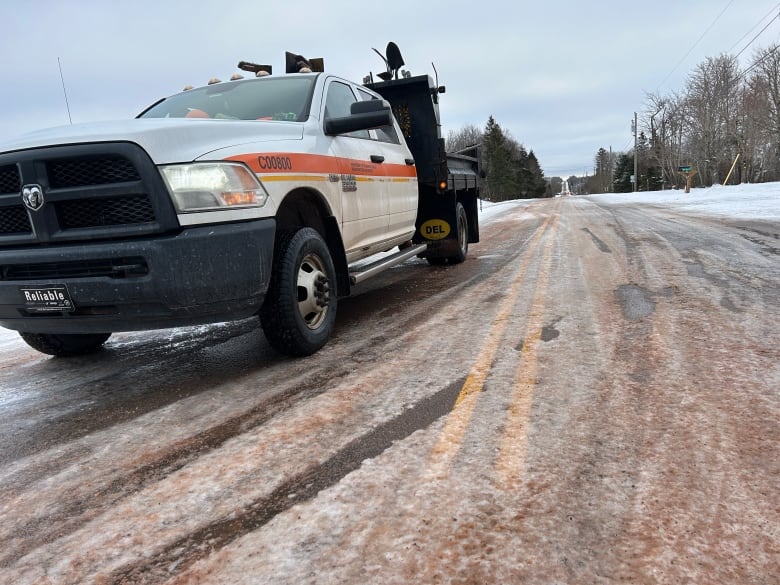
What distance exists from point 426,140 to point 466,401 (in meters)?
5.04

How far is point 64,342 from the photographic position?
13.4 feet

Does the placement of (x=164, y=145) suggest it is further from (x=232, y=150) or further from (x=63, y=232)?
(x=63, y=232)

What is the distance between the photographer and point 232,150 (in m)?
3.05

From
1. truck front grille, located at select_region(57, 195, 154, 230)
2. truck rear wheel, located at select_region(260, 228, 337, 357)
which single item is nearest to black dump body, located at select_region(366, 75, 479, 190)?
truck rear wheel, located at select_region(260, 228, 337, 357)

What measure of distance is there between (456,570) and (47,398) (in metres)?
2.92

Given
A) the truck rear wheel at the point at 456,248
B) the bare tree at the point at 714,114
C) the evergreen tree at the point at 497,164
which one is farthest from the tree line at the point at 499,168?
the truck rear wheel at the point at 456,248

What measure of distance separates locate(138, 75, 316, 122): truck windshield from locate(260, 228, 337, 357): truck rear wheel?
3.43 feet

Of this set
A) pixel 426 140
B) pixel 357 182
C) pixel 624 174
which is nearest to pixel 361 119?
pixel 357 182

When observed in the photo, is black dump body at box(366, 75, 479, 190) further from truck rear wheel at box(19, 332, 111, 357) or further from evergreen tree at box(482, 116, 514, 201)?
evergreen tree at box(482, 116, 514, 201)

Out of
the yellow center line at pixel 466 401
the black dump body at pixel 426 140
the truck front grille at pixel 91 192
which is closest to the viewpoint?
the yellow center line at pixel 466 401

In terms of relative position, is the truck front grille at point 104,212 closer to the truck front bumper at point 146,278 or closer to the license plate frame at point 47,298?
the truck front bumper at point 146,278

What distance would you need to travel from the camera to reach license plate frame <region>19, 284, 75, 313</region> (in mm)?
2922

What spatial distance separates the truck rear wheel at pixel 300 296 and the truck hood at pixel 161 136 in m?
0.73

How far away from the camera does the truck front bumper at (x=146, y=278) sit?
111 inches
